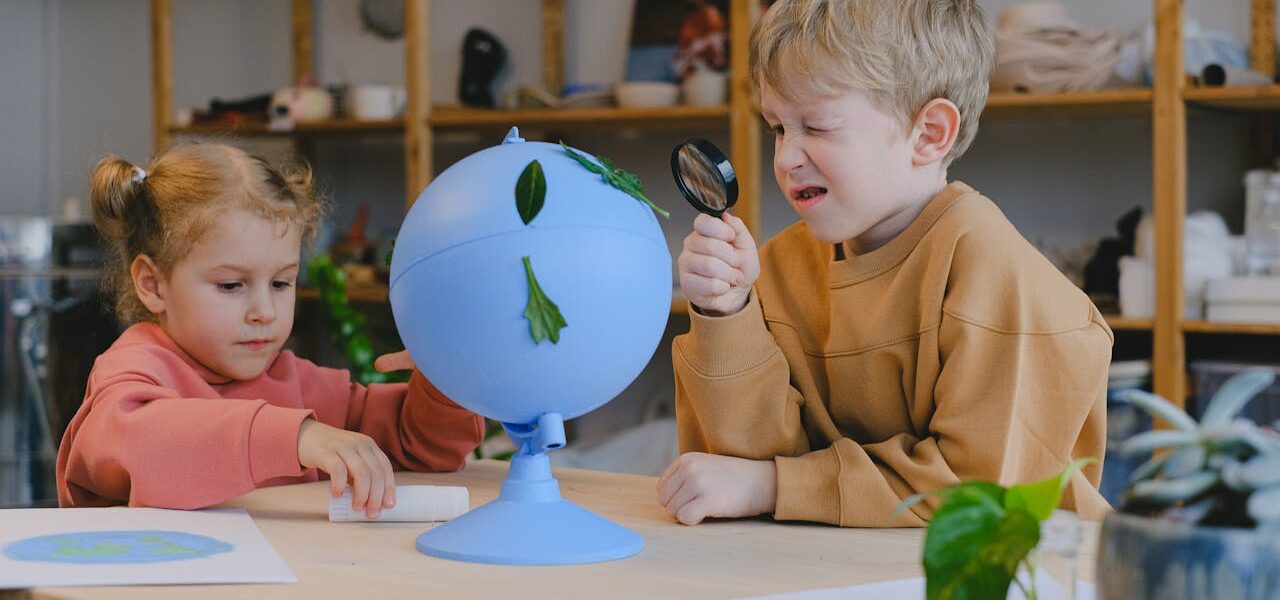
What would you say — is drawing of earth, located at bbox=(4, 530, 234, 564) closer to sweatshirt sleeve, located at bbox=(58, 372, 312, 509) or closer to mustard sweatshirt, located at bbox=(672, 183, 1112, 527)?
sweatshirt sleeve, located at bbox=(58, 372, 312, 509)

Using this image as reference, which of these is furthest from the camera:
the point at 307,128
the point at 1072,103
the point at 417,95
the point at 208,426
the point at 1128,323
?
the point at 307,128

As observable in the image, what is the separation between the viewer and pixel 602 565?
958 millimetres

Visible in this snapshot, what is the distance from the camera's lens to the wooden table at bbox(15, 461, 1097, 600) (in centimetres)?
87

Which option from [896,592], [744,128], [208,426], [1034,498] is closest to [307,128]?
[744,128]

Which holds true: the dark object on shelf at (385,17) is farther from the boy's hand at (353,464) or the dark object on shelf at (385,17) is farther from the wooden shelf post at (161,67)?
the boy's hand at (353,464)

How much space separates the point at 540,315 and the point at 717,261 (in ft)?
0.78

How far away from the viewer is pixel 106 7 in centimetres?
523

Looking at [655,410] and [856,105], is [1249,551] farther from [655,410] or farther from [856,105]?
[655,410]

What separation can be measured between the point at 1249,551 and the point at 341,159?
4.40 m

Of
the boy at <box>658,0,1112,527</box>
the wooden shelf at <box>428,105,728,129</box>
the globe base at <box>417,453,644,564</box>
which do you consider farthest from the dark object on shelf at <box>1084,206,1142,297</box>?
the globe base at <box>417,453,644,564</box>

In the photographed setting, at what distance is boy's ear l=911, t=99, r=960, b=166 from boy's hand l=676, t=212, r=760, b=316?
23 centimetres

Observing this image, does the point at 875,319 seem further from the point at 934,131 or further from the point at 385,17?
the point at 385,17

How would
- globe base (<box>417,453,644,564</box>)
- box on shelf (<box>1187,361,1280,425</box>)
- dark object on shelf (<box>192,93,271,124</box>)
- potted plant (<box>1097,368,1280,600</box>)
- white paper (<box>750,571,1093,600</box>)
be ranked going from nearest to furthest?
potted plant (<box>1097,368,1280,600</box>)
white paper (<box>750,571,1093,600</box>)
globe base (<box>417,453,644,564</box>)
box on shelf (<box>1187,361,1280,425</box>)
dark object on shelf (<box>192,93,271,124</box>)

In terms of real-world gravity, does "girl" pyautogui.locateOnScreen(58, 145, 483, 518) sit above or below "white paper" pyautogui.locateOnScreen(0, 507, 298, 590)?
above
